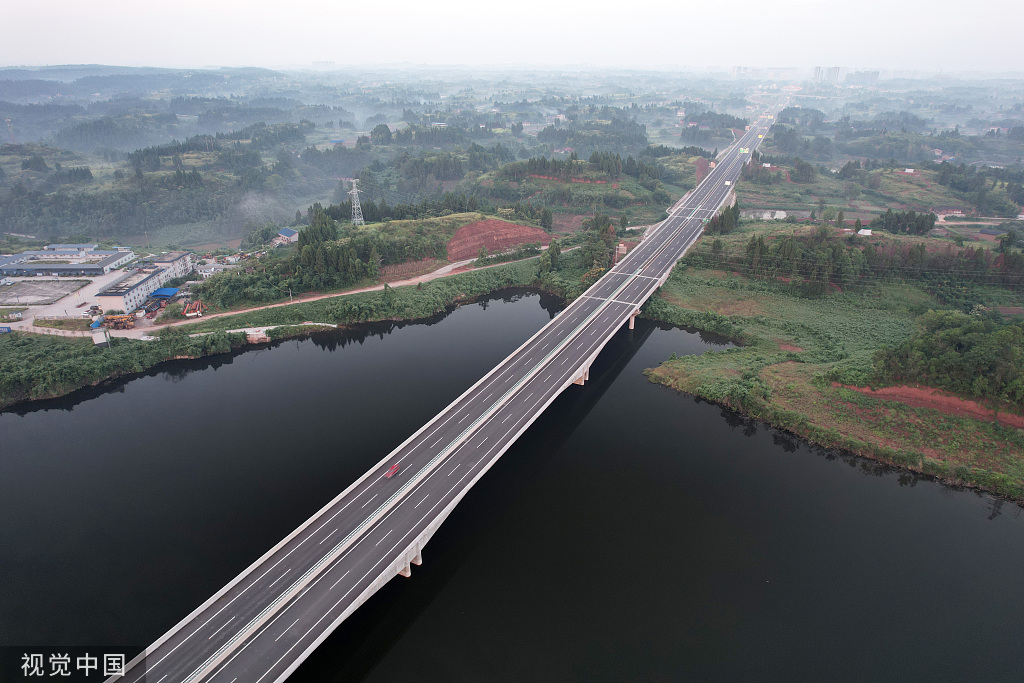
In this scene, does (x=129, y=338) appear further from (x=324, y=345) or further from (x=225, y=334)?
(x=324, y=345)

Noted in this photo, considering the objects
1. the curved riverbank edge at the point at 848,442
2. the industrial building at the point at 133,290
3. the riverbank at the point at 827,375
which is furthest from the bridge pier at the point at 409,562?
the industrial building at the point at 133,290

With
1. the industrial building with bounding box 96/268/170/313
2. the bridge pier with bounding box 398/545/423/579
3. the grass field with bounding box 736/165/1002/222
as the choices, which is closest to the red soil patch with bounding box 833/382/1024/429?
the bridge pier with bounding box 398/545/423/579

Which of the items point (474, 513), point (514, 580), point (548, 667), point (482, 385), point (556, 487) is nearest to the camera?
point (548, 667)

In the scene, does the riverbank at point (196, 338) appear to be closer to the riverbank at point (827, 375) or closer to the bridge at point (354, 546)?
the bridge at point (354, 546)

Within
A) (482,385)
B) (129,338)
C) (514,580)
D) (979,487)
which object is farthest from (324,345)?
(979,487)

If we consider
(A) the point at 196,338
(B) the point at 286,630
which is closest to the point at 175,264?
(A) the point at 196,338

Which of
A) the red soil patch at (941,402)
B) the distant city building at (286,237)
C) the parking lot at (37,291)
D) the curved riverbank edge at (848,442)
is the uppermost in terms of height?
the parking lot at (37,291)

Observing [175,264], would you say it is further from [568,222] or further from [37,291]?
[568,222]

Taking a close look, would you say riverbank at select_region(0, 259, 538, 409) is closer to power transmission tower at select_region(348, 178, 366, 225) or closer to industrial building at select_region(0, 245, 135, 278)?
industrial building at select_region(0, 245, 135, 278)
